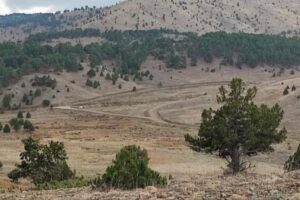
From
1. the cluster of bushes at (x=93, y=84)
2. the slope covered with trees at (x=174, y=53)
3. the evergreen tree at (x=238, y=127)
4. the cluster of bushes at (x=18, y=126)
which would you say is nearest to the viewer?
the evergreen tree at (x=238, y=127)

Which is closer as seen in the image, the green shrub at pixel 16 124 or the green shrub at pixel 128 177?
the green shrub at pixel 128 177

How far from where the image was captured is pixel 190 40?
613 feet

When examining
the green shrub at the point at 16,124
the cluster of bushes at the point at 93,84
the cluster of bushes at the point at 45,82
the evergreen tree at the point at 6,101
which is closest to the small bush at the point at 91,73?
the cluster of bushes at the point at 93,84

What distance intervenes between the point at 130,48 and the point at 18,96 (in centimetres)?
5795

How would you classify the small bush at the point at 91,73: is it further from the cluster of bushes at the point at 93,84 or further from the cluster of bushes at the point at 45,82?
the cluster of bushes at the point at 45,82

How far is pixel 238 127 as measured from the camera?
3278cm

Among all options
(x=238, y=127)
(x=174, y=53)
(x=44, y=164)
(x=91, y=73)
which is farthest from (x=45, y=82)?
(x=238, y=127)

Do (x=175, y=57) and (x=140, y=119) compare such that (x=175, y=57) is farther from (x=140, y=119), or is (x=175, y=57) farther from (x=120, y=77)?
(x=140, y=119)

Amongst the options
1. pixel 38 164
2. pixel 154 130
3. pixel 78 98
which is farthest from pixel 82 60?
pixel 38 164

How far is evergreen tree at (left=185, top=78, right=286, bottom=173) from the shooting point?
106ft

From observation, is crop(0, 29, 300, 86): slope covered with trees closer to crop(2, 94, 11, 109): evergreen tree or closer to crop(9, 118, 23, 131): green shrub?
crop(2, 94, 11, 109): evergreen tree

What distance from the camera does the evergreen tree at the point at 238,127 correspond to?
32.3m

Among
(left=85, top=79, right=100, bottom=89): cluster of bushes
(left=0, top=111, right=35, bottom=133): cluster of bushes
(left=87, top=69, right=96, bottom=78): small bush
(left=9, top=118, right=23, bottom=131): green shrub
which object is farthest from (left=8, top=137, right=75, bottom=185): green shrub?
(left=87, top=69, right=96, bottom=78): small bush

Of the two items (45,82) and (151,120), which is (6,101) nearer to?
(45,82)
